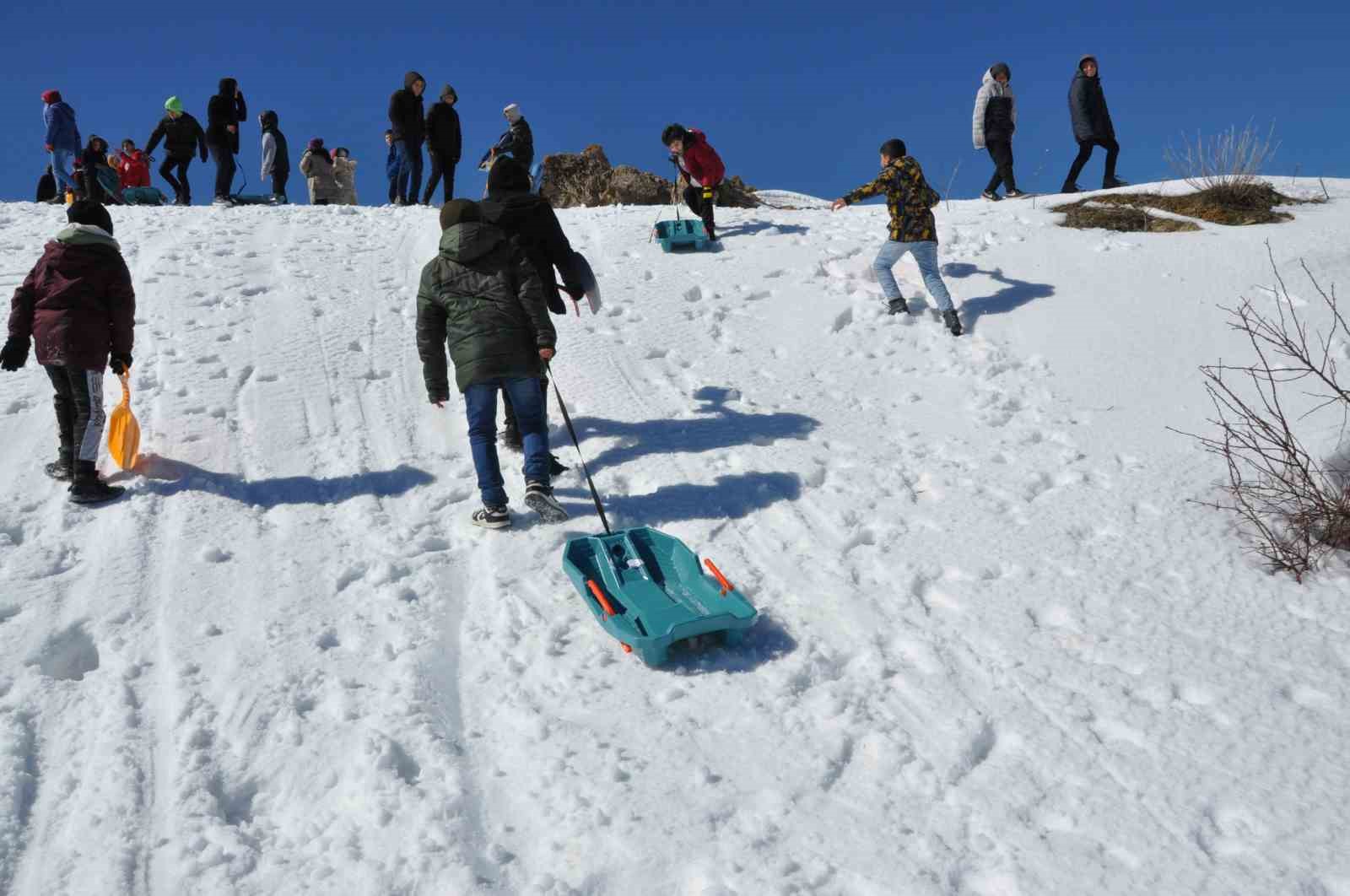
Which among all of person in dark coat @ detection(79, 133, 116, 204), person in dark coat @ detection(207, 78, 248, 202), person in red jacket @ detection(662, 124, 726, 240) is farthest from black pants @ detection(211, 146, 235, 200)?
person in red jacket @ detection(662, 124, 726, 240)

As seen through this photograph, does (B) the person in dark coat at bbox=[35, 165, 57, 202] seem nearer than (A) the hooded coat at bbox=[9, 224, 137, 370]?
No

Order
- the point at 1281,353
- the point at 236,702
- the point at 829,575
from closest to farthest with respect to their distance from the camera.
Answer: the point at 236,702 → the point at 829,575 → the point at 1281,353

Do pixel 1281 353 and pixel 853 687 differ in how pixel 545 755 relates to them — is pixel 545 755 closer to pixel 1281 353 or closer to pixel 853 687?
pixel 853 687

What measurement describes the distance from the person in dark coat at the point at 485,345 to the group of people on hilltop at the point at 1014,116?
27.2 feet

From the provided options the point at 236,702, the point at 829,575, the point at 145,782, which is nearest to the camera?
the point at 145,782

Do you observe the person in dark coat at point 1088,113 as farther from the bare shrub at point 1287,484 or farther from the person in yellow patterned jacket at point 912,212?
the bare shrub at point 1287,484

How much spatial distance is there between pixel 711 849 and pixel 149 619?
8.81 feet

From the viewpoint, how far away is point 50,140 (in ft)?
41.3

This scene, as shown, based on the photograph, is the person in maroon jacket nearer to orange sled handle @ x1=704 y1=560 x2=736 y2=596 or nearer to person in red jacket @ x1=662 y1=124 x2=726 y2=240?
orange sled handle @ x1=704 y1=560 x2=736 y2=596

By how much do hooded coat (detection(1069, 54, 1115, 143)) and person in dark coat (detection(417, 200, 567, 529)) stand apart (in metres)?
9.08

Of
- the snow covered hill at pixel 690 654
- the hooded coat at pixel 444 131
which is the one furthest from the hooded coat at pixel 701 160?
the hooded coat at pixel 444 131

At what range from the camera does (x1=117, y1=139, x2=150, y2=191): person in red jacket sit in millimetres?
15547

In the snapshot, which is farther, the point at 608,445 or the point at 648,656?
the point at 608,445

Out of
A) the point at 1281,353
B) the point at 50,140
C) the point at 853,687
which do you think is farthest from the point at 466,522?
the point at 50,140
